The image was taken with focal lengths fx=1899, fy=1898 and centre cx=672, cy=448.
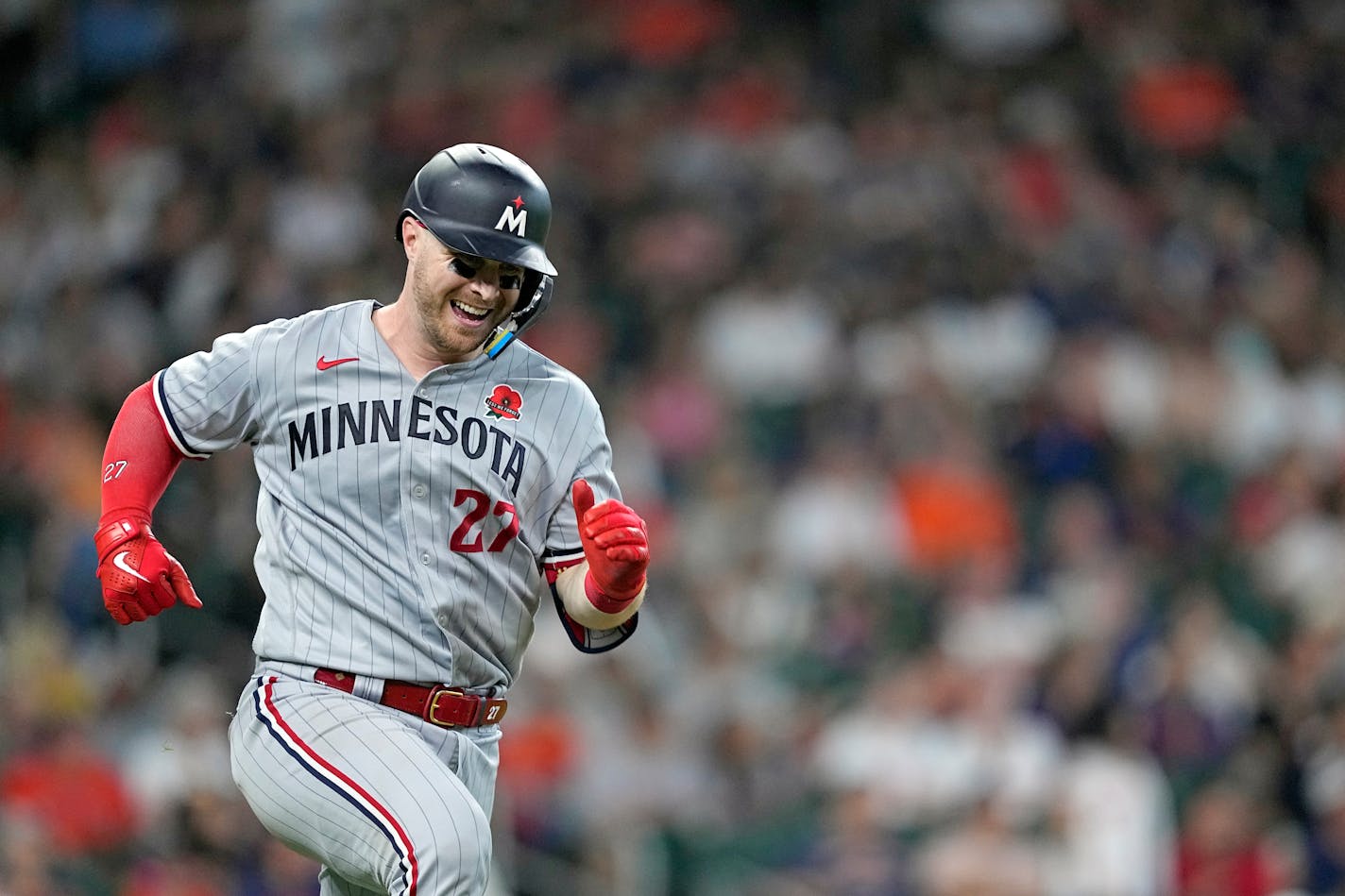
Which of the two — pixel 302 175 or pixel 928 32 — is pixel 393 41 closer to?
pixel 302 175

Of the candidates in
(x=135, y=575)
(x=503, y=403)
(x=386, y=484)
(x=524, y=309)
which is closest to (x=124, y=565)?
(x=135, y=575)

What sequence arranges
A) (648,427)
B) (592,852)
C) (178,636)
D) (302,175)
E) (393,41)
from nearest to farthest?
(592,852) → (178,636) → (648,427) → (302,175) → (393,41)

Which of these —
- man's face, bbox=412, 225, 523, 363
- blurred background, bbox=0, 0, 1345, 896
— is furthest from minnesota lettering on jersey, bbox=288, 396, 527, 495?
blurred background, bbox=0, 0, 1345, 896

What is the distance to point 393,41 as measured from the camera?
A: 40.3 ft

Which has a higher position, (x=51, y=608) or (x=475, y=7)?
(x=475, y=7)

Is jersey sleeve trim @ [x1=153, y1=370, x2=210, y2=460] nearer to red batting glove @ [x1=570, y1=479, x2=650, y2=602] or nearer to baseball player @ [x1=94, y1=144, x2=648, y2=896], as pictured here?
baseball player @ [x1=94, y1=144, x2=648, y2=896]

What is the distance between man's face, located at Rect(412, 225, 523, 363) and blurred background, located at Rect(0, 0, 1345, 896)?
12.8 ft

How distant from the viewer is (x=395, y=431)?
152 inches

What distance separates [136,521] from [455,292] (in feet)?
2.59

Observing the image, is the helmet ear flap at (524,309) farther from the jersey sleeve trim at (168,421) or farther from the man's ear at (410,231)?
the jersey sleeve trim at (168,421)

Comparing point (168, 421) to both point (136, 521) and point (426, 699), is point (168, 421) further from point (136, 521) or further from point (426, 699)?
point (426, 699)

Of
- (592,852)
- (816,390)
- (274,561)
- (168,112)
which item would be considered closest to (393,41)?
(168,112)

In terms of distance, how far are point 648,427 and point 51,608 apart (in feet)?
10.2

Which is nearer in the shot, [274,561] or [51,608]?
[274,561]
